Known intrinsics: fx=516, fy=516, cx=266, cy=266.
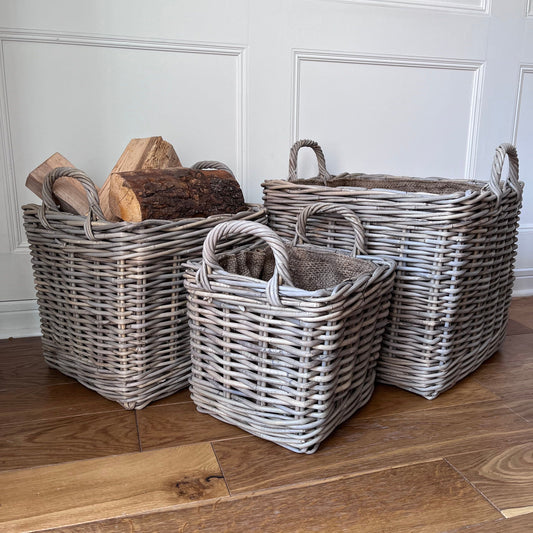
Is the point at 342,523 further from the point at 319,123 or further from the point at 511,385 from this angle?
the point at 319,123

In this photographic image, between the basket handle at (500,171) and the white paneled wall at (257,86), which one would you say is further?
the white paneled wall at (257,86)

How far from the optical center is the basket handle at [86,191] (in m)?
0.97

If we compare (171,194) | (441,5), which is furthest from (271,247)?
(441,5)

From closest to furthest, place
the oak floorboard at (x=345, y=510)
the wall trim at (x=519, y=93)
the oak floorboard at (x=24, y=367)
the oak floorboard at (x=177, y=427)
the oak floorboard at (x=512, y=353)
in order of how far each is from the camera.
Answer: the oak floorboard at (x=345, y=510) < the oak floorboard at (x=177, y=427) < the oak floorboard at (x=24, y=367) < the oak floorboard at (x=512, y=353) < the wall trim at (x=519, y=93)

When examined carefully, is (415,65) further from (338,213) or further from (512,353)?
(512,353)

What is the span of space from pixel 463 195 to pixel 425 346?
325 millimetres

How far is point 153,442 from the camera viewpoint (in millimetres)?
933

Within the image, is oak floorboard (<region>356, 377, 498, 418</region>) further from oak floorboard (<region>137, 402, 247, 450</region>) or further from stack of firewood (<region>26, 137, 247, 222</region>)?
stack of firewood (<region>26, 137, 247, 222</region>)

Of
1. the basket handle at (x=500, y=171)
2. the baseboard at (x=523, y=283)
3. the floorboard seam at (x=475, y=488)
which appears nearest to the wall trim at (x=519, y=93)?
the baseboard at (x=523, y=283)

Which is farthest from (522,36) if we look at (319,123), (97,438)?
(97,438)

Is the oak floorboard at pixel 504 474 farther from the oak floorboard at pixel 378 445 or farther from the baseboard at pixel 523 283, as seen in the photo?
the baseboard at pixel 523 283

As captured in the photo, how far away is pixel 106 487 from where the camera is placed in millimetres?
809

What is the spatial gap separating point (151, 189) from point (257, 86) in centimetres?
64

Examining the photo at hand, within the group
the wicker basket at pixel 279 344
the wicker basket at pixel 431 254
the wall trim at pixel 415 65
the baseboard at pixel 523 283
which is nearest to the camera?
the wicker basket at pixel 279 344
